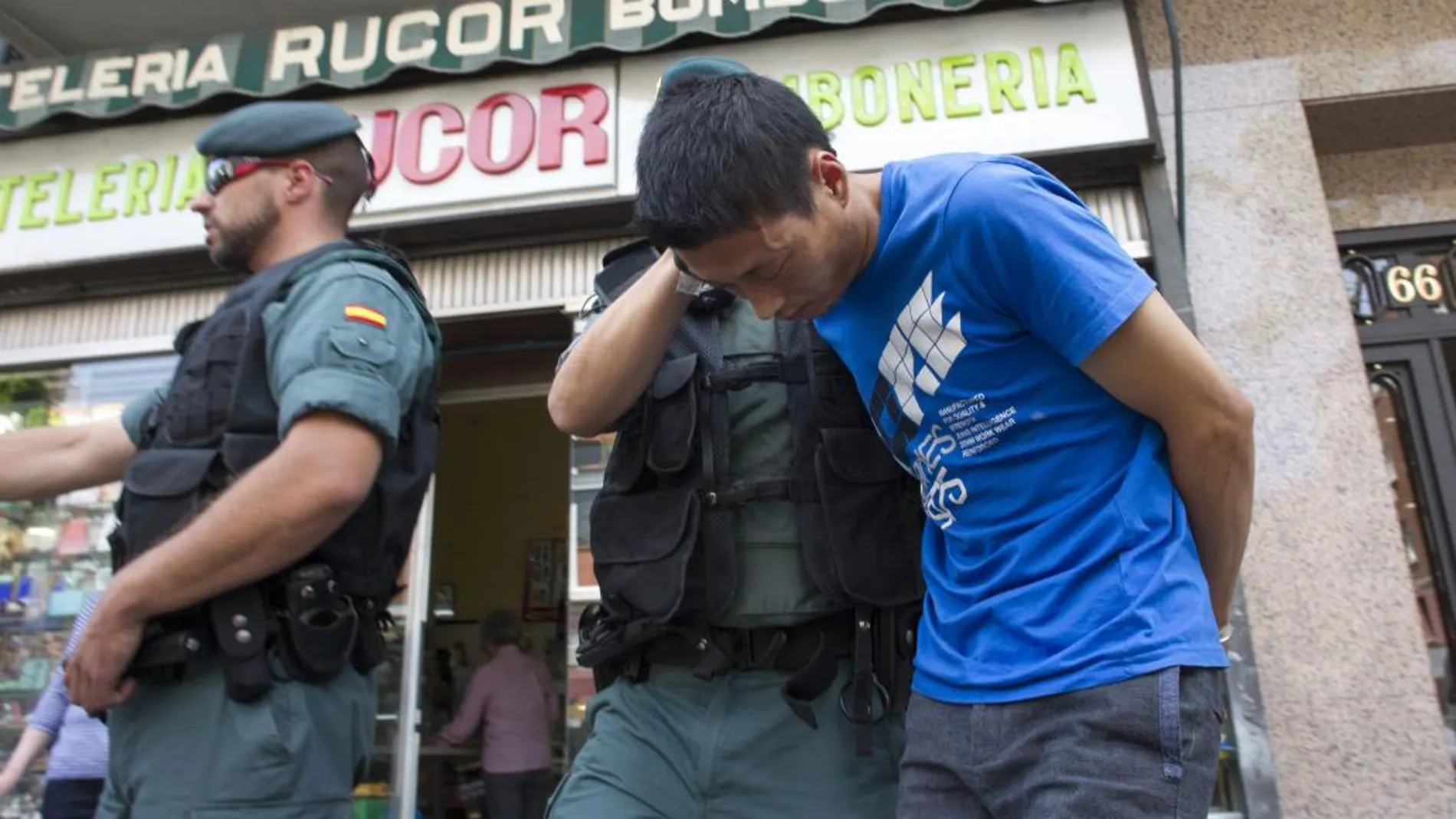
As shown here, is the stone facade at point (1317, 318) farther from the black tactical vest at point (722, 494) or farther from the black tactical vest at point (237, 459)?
the black tactical vest at point (237, 459)

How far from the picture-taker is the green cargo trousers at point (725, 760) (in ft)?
5.58

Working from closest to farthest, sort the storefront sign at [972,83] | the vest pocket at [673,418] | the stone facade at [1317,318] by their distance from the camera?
the vest pocket at [673,418] < the stone facade at [1317,318] < the storefront sign at [972,83]

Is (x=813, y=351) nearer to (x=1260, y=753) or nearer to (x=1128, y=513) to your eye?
(x=1128, y=513)

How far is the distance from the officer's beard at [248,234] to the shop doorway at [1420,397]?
13.0 ft

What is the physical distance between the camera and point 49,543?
521 cm

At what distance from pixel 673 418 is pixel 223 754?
0.94 m

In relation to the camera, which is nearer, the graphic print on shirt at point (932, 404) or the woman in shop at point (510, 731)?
the graphic print on shirt at point (932, 404)

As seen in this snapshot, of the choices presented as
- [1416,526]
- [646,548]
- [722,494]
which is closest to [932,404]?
[722,494]

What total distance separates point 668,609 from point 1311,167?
3788mm

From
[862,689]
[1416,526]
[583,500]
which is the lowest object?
[862,689]

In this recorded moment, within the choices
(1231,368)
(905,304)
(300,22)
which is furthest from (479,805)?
(905,304)

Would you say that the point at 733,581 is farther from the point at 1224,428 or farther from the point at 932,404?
the point at 1224,428

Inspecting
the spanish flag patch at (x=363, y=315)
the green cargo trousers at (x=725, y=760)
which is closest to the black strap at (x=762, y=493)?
the green cargo trousers at (x=725, y=760)

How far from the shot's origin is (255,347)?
6.48 ft
